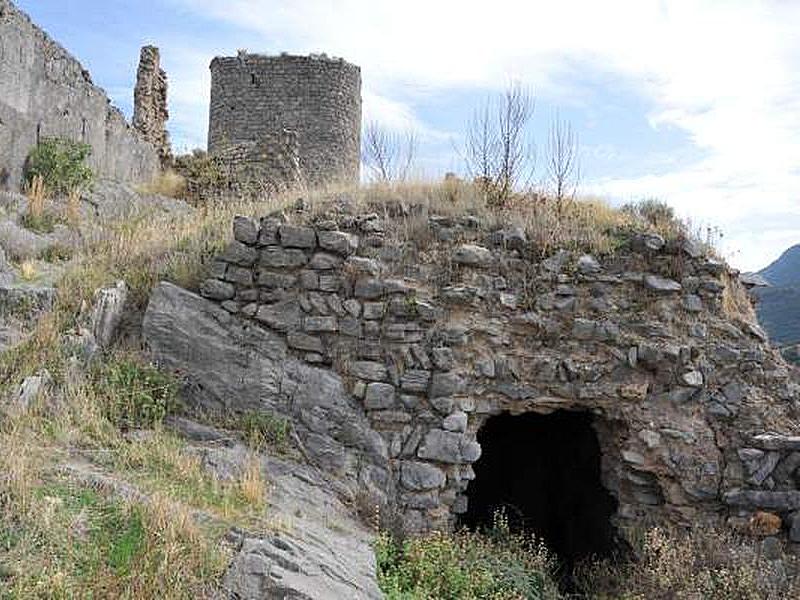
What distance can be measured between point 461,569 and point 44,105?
7.54 metres

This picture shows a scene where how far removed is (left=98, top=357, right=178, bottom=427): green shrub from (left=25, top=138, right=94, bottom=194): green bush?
4.16 m

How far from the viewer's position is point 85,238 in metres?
8.52

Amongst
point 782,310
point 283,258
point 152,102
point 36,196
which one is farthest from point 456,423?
point 782,310

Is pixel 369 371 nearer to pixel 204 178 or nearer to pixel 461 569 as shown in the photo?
pixel 461 569

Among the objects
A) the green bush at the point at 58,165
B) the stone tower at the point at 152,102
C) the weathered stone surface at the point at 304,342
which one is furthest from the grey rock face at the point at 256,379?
the stone tower at the point at 152,102

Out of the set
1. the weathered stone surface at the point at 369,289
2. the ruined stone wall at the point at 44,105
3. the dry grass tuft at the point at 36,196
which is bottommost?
the weathered stone surface at the point at 369,289

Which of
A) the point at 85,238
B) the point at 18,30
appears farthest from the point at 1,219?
the point at 18,30

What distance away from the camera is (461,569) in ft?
18.8

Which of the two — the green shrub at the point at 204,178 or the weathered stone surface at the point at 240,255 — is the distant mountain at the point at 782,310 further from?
the weathered stone surface at the point at 240,255

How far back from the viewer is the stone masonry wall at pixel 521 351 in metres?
6.70

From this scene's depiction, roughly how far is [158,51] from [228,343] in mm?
10666

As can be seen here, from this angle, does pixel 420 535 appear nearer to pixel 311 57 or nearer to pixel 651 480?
pixel 651 480

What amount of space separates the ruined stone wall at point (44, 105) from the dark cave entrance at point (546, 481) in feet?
21.1

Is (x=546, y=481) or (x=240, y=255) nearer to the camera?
(x=240, y=255)
